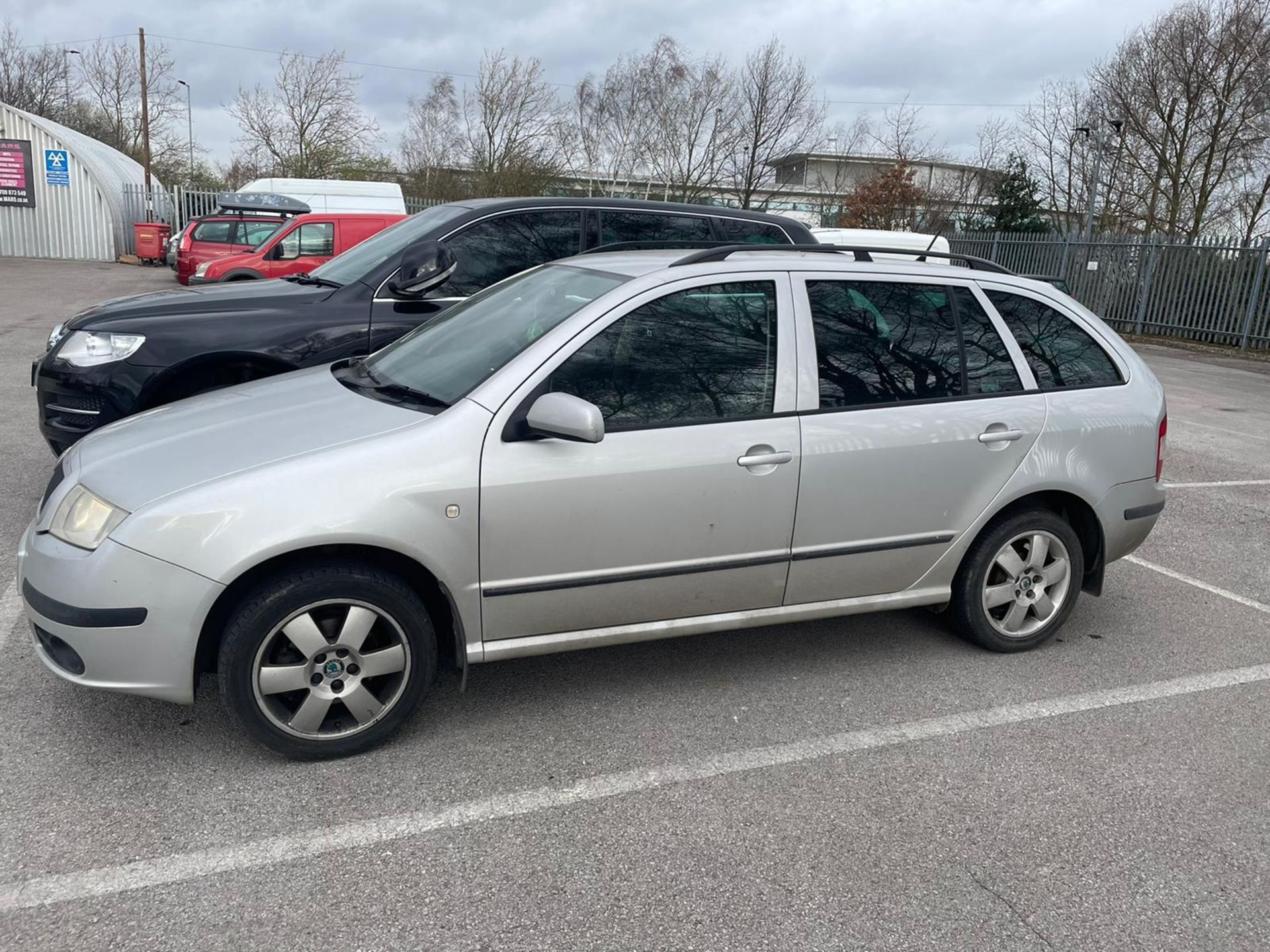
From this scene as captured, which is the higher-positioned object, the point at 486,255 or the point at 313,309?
the point at 486,255

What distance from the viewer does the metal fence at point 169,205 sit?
30922mm

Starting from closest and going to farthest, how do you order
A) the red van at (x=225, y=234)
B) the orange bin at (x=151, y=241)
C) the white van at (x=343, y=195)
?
1. the red van at (x=225, y=234)
2. the white van at (x=343, y=195)
3. the orange bin at (x=151, y=241)

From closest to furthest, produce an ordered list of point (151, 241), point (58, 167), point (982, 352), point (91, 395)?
point (982, 352) < point (91, 395) < point (151, 241) < point (58, 167)

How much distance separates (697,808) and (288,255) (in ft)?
39.8

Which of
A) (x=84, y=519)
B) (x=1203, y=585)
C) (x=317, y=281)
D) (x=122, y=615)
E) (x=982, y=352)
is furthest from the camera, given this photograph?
(x=317, y=281)

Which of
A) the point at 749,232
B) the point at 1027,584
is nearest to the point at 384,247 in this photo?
the point at 749,232

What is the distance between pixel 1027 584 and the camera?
13.7 feet

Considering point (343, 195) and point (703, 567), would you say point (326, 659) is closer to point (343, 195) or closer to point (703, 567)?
point (703, 567)

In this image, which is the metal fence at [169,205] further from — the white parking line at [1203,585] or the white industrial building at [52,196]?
the white parking line at [1203,585]

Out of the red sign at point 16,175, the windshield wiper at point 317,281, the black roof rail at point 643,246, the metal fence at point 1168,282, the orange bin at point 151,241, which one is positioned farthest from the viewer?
the red sign at point 16,175

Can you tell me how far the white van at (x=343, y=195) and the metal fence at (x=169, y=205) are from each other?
7.25 meters

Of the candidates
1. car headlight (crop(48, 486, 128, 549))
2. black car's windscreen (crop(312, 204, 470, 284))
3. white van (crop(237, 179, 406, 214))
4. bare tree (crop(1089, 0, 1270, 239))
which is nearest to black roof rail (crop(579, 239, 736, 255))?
black car's windscreen (crop(312, 204, 470, 284))

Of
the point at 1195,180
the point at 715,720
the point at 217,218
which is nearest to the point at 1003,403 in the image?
the point at 715,720

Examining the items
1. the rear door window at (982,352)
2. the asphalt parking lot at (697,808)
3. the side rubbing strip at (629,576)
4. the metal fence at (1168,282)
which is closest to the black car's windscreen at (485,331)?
the side rubbing strip at (629,576)
